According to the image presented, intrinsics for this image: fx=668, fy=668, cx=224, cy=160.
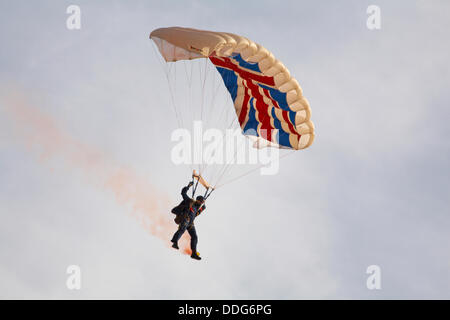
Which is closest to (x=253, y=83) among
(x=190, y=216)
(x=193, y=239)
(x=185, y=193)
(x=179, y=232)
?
(x=185, y=193)

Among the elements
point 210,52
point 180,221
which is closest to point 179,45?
point 210,52

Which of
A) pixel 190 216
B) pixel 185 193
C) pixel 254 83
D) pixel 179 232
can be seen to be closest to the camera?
pixel 179 232

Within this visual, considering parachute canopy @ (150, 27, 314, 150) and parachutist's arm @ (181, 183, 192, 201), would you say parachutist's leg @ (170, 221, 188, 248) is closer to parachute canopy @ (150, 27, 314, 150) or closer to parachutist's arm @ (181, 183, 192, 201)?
parachutist's arm @ (181, 183, 192, 201)

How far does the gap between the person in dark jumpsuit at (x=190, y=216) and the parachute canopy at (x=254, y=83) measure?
3.89 metres

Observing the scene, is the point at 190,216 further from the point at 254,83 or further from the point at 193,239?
the point at 254,83

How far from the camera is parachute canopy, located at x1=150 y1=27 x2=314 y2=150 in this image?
18.3 m

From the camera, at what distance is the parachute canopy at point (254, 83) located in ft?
60.2

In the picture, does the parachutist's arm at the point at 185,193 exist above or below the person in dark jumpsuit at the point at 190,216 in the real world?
above

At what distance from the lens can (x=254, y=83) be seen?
70.1ft

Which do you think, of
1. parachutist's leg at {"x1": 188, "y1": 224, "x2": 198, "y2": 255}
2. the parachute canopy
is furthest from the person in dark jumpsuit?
the parachute canopy

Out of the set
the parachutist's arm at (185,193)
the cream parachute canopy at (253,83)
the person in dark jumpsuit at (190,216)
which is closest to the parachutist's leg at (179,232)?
the person in dark jumpsuit at (190,216)

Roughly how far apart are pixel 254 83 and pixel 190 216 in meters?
5.09

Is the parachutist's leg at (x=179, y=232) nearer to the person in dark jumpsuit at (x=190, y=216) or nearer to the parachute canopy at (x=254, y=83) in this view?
the person in dark jumpsuit at (x=190, y=216)
